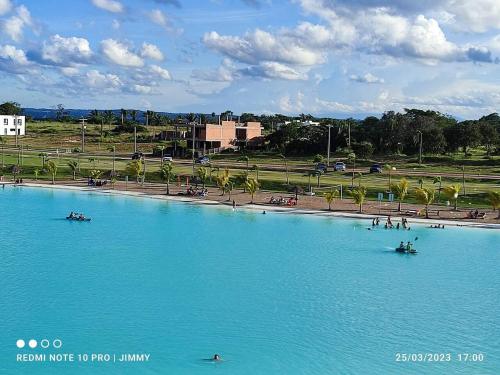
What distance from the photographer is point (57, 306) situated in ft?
123

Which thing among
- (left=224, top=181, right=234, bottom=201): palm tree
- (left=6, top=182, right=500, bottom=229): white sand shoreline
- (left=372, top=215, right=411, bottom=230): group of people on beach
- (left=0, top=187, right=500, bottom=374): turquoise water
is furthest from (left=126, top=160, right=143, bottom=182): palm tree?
(left=372, top=215, right=411, bottom=230): group of people on beach

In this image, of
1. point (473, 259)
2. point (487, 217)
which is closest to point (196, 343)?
point (473, 259)

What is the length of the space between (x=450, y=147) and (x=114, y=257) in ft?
305

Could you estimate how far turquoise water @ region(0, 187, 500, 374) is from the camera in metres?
31.4

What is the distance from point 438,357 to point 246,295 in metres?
13.8

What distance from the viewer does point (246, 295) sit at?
135ft

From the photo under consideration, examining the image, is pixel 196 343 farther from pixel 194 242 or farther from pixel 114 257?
pixel 194 242

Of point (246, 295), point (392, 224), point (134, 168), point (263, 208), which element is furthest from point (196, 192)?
point (246, 295)

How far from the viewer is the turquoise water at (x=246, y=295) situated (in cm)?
3144

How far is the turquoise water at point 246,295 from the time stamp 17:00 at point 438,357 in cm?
44

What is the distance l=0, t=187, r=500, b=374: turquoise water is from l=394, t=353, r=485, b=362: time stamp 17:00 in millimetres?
436

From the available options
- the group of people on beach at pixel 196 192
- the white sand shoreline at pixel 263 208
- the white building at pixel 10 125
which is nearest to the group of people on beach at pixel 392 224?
the white sand shoreline at pixel 263 208

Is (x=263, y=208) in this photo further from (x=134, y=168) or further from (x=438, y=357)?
(x=438, y=357)

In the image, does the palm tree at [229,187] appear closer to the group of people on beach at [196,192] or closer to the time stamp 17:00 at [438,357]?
→ the group of people on beach at [196,192]
